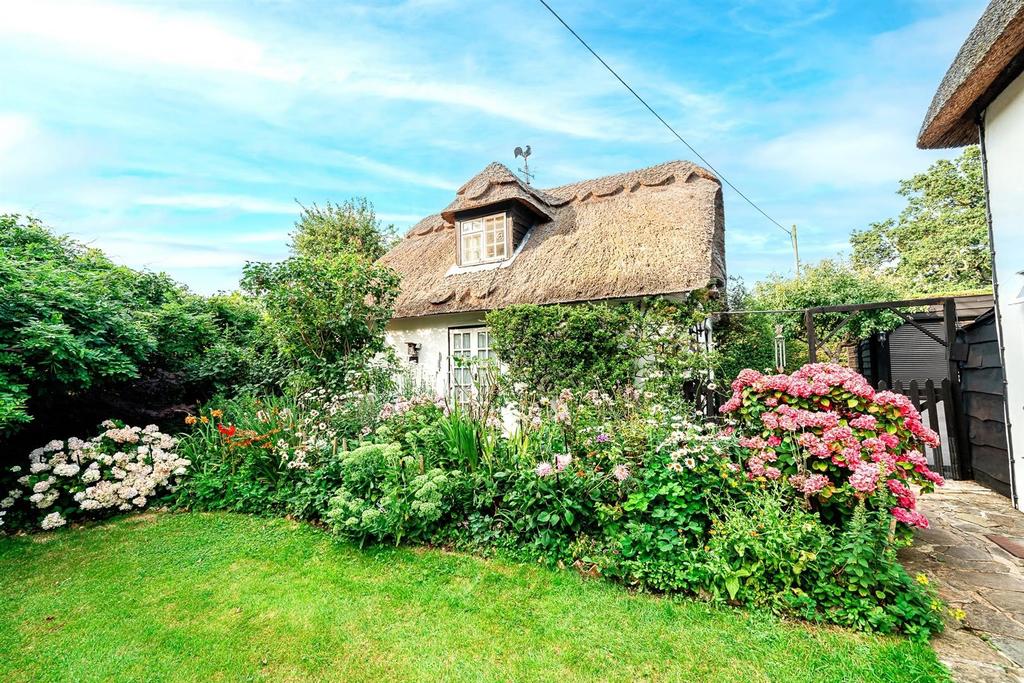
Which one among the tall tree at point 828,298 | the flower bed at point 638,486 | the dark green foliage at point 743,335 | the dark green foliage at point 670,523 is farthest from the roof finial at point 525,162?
the dark green foliage at point 670,523

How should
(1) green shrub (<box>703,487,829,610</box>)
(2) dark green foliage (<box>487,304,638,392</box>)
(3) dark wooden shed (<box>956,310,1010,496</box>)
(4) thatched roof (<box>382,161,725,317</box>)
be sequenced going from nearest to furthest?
1. (1) green shrub (<box>703,487,829,610</box>)
2. (3) dark wooden shed (<box>956,310,1010,496</box>)
3. (2) dark green foliage (<box>487,304,638,392</box>)
4. (4) thatched roof (<box>382,161,725,317</box>)

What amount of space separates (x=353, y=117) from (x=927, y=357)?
12460mm

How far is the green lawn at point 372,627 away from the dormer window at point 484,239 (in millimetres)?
6961

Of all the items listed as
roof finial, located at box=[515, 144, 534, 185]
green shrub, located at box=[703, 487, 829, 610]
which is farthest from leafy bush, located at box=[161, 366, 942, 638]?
roof finial, located at box=[515, 144, 534, 185]

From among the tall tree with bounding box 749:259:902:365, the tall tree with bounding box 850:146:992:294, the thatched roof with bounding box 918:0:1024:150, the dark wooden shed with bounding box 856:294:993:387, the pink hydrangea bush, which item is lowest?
the pink hydrangea bush

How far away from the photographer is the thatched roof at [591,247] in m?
7.40

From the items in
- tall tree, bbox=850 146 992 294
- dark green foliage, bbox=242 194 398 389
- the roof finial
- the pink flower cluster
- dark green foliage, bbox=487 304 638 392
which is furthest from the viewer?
tall tree, bbox=850 146 992 294

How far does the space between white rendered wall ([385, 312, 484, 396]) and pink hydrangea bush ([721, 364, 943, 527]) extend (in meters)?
6.31

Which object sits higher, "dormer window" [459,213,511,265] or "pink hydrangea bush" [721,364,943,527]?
"dormer window" [459,213,511,265]

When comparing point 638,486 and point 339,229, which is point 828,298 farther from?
point 339,229

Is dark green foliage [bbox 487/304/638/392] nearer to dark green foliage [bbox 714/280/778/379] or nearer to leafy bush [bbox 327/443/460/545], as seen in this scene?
leafy bush [bbox 327/443/460/545]

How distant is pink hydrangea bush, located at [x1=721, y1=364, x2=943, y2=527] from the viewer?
2.80 metres

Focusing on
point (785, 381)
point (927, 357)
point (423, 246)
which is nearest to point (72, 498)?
point (785, 381)

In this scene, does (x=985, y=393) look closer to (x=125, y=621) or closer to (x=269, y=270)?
(x=125, y=621)
